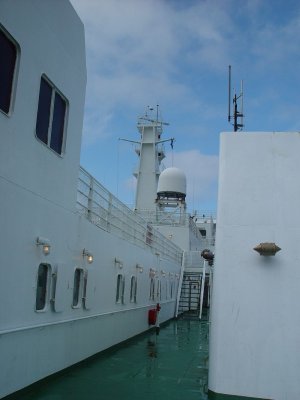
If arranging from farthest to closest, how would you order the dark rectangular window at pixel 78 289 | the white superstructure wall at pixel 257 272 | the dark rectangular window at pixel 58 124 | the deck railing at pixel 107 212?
the deck railing at pixel 107 212
the dark rectangular window at pixel 78 289
the dark rectangular window at pixel 58 124
the white superstructure wall at pixel 257 272

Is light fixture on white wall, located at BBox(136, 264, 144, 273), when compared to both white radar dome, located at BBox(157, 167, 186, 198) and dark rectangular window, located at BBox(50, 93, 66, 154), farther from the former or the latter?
white radar dome, located at BBox(157, 167, 186, 198)

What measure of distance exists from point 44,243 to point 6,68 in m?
2.47

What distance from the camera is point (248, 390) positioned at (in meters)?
5.49

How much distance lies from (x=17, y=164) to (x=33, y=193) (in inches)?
23.1

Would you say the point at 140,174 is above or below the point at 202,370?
above

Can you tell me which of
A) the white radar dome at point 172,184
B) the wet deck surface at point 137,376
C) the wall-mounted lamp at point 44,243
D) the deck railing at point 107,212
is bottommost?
the wet deck surface at point 137,376

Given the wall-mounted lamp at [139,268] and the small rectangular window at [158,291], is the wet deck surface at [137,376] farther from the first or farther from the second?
the small rectangular window at [158,291]

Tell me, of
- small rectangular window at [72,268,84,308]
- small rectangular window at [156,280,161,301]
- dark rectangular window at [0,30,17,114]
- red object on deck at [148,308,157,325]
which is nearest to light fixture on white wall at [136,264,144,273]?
red object on deck at [148,308,157,325]

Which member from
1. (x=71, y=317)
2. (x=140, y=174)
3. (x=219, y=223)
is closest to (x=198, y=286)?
(x=140, y=174)

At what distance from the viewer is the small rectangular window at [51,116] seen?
21.7 ft

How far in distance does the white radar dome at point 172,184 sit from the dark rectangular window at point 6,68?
24189mm

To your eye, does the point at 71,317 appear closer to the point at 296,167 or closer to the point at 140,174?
the point at 296,167

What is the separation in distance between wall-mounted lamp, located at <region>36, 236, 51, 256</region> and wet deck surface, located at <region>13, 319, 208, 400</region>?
77.1 inches

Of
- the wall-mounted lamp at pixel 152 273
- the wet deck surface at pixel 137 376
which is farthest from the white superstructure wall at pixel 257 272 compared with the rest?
the wall-mounted lamp at pixel 152 273
